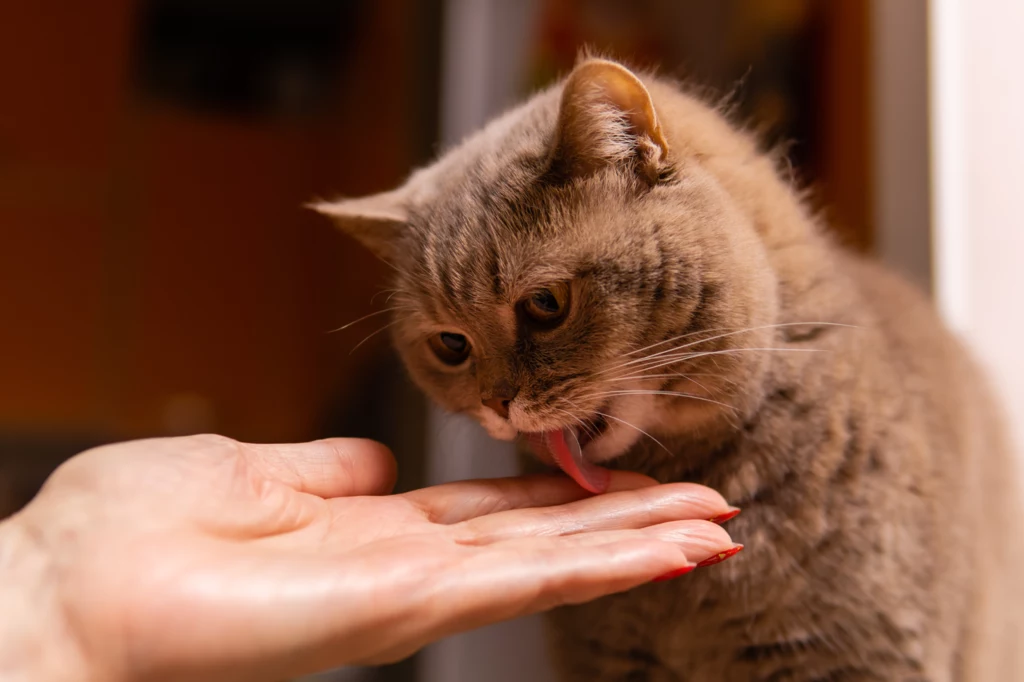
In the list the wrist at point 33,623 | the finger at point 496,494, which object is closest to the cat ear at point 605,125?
the finger at point 496,494

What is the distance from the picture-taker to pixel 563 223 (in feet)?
3.69

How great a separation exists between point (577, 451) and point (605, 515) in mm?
135

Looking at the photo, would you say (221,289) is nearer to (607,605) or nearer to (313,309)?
(313,309)

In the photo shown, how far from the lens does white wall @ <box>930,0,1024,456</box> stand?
1720mm

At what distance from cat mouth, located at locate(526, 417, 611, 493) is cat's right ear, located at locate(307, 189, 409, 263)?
1.37ft

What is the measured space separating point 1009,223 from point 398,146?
6.55 ft

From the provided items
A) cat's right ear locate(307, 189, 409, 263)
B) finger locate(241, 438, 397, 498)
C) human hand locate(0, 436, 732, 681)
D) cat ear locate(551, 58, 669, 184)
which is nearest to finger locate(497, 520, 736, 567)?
human hand locate(0, 436, 732, 681)

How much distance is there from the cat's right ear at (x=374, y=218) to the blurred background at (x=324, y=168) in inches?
8.7

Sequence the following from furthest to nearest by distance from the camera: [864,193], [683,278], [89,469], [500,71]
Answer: [500,71] < [864,193] < [683,278] < [89,469]

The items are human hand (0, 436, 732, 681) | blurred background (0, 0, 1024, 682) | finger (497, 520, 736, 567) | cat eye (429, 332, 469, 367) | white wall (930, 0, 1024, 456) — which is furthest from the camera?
blurred background (0, 0, 1024, 682)

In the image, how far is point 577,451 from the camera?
1187mm

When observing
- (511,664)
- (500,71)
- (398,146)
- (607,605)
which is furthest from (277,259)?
(607,605)

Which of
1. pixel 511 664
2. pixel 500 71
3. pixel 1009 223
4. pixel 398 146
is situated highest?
pixel 500 71

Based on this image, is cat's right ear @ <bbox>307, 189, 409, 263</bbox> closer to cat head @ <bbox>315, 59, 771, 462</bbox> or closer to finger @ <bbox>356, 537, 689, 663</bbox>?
cat head @ <bbox>315, 59, 771, 462</bbox>
